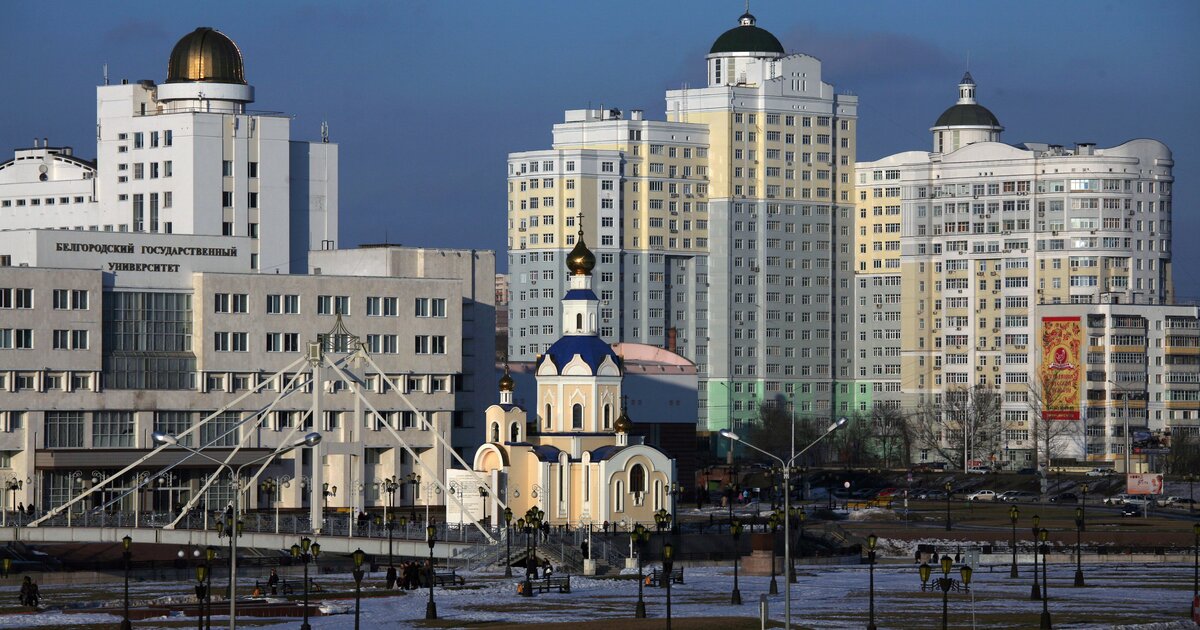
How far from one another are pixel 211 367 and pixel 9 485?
1575cm

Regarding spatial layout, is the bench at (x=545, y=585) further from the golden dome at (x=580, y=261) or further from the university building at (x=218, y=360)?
the golden dome at (x=580, y=261)

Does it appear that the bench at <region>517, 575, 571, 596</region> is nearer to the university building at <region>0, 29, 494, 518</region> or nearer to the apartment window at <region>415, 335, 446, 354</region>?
the university building at <region>0, 29, 494, 518</region>

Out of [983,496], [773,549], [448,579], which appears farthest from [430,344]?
[773,549]

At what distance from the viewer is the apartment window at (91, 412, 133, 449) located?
132 m

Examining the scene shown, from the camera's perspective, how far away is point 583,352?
117m

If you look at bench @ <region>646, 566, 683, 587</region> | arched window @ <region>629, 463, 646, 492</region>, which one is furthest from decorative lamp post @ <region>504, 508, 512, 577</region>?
arched window @ <region>629, 463, 646, 492</region>

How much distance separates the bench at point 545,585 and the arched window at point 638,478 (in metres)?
19.8

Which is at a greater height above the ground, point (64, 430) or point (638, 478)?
point (64, 430)

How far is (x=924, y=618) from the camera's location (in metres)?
80.4

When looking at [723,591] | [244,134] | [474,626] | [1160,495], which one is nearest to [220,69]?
[244,134]

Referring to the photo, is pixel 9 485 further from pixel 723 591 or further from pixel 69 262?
pixel 723 591

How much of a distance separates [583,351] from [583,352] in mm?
79

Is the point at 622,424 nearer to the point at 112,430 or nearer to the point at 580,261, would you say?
the point at 580,261

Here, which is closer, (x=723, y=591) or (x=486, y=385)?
(x=723, y=591)
